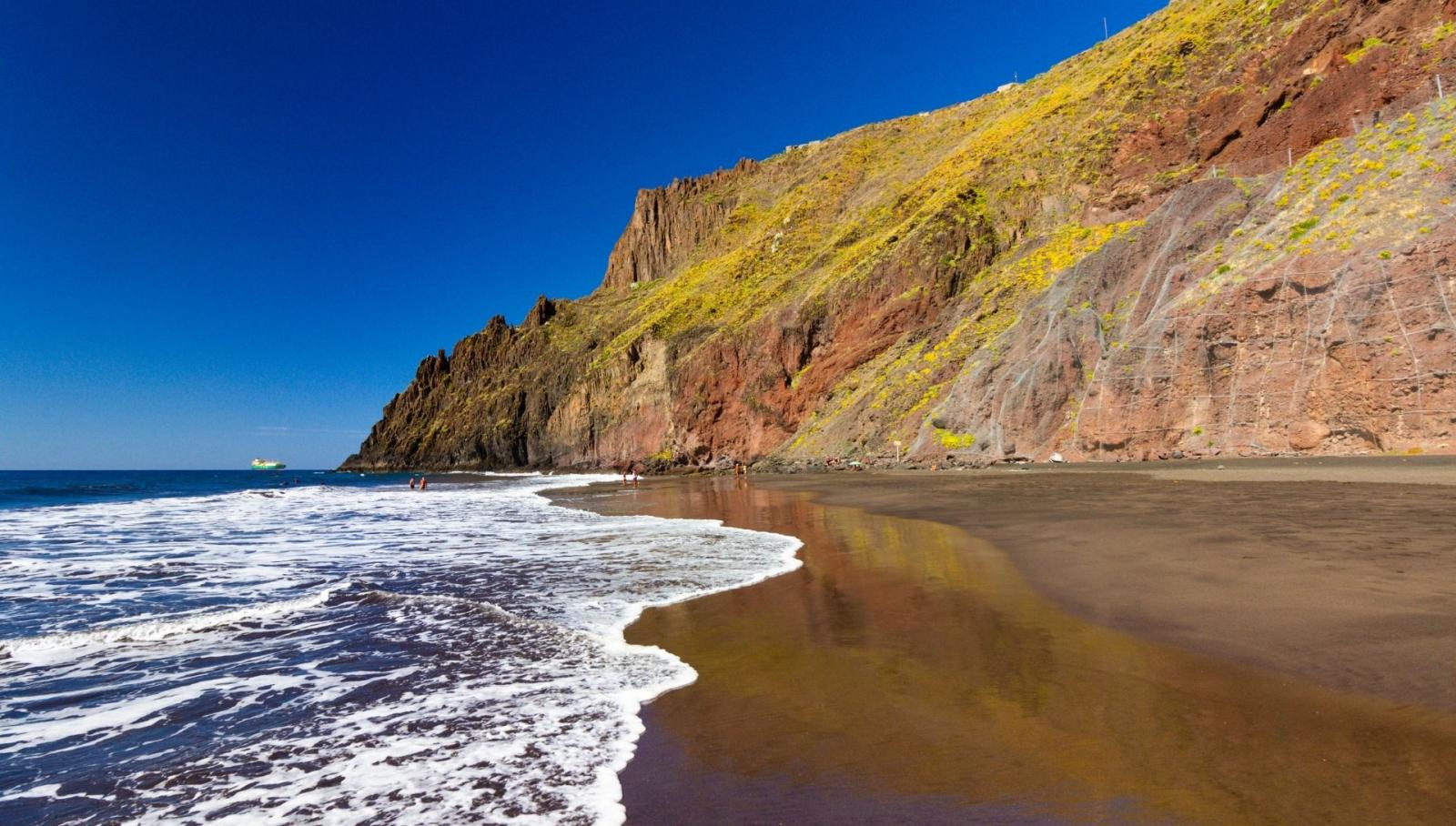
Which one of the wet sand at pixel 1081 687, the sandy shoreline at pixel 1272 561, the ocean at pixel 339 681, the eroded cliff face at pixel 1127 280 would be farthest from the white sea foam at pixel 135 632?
the eroded cliff face at pixel 1127 280

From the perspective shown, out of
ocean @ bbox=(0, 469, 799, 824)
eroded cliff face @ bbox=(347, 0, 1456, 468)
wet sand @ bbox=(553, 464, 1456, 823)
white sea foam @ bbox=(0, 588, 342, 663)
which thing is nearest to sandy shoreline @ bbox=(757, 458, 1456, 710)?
wet sand @ bbox=(553, 464, 1456, 823)

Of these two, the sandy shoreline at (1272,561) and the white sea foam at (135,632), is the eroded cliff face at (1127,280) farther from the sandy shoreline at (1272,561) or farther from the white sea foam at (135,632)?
the white sea foam at (135,632)

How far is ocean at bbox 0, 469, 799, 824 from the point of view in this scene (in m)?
3.82

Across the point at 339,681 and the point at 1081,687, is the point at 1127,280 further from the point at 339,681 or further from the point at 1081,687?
the point at 339,681

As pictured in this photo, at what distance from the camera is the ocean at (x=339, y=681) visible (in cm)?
382

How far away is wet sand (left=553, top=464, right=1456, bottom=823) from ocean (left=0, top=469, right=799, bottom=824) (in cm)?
66

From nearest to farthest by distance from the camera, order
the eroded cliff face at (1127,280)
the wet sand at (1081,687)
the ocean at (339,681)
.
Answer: the wet sand at (1081,687) < the ocean at (339,681) < the eroded cliff face at (1127,280)

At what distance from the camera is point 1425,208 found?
20.6 meters

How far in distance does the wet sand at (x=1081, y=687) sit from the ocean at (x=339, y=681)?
663mm

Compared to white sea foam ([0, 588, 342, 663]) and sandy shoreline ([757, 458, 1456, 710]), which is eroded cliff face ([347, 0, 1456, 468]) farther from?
white sea foam ([0, 588, 342, 663])

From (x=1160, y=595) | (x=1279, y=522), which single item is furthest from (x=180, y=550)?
(x=1279, y=522)

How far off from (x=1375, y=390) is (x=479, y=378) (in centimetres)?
10567

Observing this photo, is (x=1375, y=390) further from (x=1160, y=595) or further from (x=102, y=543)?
(x=102, y=543)

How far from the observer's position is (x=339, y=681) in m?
5.87
